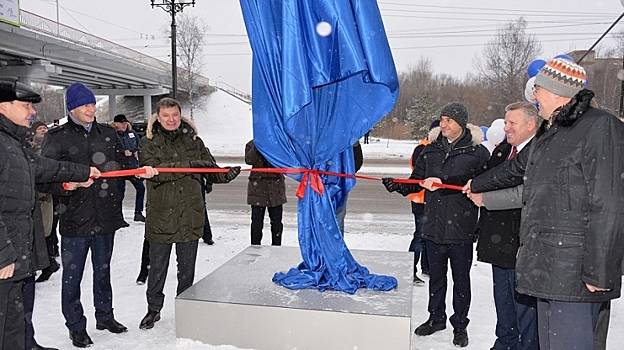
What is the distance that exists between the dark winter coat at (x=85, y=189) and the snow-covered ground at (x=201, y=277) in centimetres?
91

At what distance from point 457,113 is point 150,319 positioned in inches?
122

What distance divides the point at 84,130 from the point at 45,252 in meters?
1.09

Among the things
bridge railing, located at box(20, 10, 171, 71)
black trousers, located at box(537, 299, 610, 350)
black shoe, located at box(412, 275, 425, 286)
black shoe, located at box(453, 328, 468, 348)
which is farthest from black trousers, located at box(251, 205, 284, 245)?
bridge railing, located at box(20, 10, 171, 71)

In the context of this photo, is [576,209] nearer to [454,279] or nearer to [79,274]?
[454,279]

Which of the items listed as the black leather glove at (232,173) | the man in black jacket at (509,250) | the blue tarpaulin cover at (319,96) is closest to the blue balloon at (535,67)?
the man in black jacket at (509,250)

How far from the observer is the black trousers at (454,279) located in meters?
4.26

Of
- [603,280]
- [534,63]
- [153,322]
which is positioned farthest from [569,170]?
[153,322]

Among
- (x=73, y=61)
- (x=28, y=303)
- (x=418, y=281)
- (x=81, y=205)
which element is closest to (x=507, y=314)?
(x=418, y=281)

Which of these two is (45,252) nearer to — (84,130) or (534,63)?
(84,130)

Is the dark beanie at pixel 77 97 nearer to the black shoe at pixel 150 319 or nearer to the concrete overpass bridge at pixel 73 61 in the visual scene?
the black shoe at pixel 150 319

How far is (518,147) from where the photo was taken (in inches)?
150

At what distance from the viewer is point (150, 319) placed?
14.6 feet

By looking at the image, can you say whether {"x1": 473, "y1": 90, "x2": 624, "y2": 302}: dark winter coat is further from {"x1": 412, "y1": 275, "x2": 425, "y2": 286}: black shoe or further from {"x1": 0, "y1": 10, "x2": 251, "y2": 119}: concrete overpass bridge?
{"x1": 0, "y1": 10, "x2": 251, "y2": 119}: concrete overpass bridge

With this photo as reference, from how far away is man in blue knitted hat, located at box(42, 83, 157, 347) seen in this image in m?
4.08
